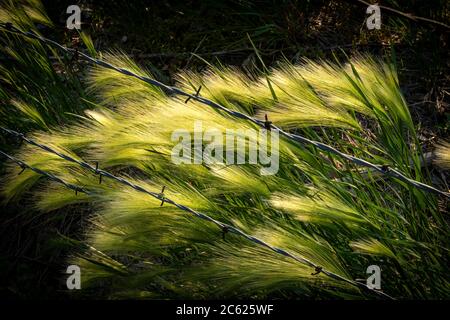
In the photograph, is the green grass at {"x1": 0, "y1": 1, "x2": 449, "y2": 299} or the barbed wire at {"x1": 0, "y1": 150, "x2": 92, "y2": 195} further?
the barbed wire at {"x1": 0, "y1": 150, "x2": 92, "y2": 195}

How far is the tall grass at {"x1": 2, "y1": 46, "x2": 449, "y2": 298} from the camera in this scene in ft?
4.61

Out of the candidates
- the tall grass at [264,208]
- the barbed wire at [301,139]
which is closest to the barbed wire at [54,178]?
the tall grass at [264,208]

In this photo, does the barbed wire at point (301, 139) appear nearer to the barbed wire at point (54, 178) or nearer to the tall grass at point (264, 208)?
the tall grass at point (264, 208)

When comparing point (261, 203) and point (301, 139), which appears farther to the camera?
point (261, 203)

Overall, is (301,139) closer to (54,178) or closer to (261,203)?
(261,203)

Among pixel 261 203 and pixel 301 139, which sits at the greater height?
pixel 301 139

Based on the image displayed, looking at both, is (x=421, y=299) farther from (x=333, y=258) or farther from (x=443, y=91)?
(x=443, y=91)

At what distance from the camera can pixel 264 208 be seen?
5.45ft

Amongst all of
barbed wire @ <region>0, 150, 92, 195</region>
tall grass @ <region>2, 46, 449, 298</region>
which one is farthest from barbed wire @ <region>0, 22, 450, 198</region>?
barbed wire @ <region>0, 150, 92, 195</region>

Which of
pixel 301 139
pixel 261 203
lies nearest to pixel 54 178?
pixel 261 203

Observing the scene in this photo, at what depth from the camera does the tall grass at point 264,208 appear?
1404 millimetres

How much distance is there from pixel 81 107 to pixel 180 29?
2.74 ft

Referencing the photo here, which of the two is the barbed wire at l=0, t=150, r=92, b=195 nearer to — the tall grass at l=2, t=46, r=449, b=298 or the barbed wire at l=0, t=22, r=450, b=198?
the tall grass at l=2, t=46, r=449, b=298

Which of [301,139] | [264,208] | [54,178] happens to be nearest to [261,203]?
[264,208]
